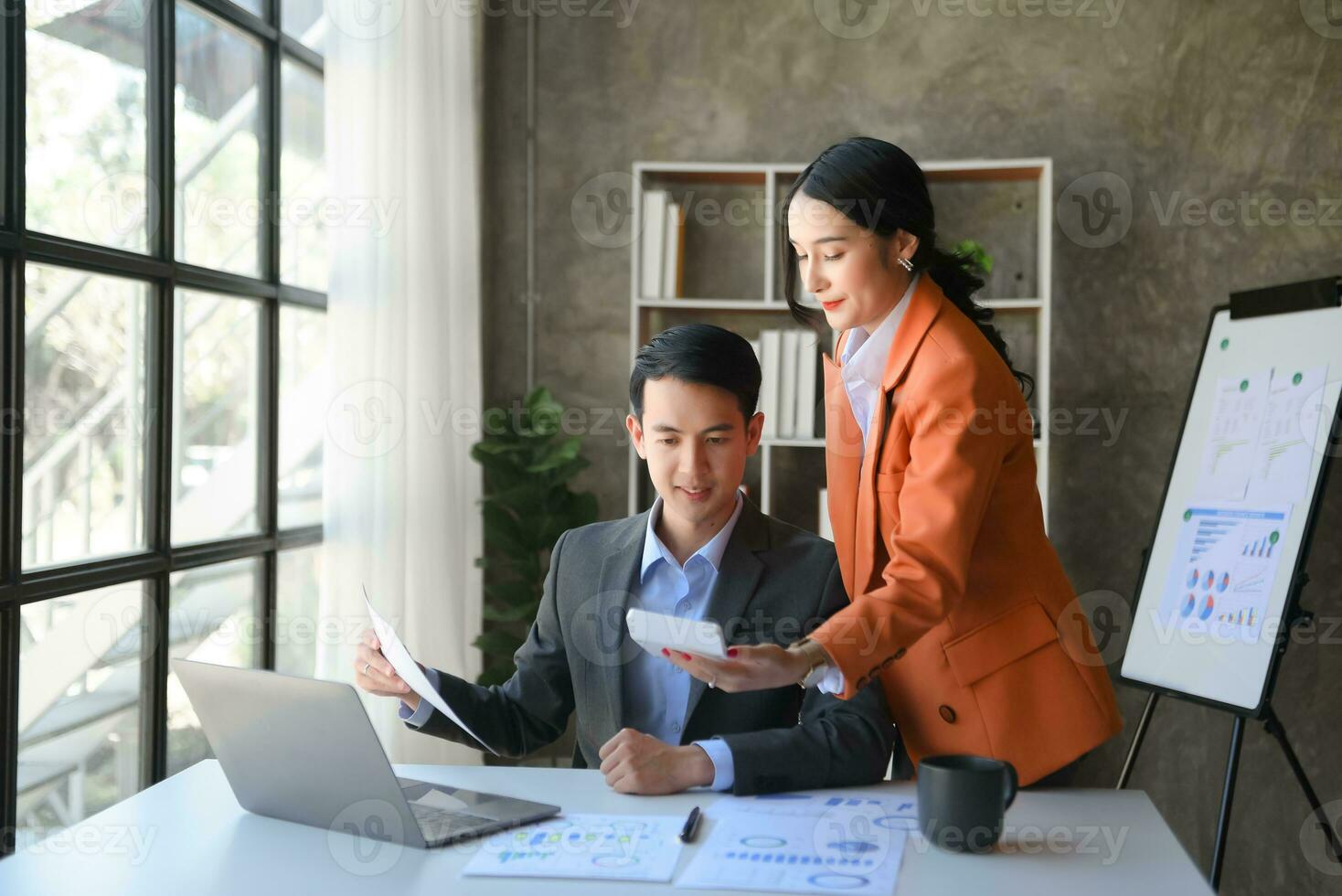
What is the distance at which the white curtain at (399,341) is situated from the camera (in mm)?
3086

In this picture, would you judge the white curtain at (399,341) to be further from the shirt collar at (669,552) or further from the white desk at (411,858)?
the white desk at (411,858)

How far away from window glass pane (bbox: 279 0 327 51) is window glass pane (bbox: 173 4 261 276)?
19cm

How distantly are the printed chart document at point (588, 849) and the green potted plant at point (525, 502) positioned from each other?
81.5 inches

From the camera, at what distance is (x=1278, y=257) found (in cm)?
363

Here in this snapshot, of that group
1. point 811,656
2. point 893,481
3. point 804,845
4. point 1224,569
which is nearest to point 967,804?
point 804,845

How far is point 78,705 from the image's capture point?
Result: 2.39 m

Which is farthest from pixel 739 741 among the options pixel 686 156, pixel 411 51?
pixel 686 156

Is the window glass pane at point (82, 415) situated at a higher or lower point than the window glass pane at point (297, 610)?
higher

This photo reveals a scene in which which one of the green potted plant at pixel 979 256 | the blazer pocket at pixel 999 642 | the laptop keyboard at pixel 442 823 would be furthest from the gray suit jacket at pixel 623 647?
the green potted plant at pixel 979 256

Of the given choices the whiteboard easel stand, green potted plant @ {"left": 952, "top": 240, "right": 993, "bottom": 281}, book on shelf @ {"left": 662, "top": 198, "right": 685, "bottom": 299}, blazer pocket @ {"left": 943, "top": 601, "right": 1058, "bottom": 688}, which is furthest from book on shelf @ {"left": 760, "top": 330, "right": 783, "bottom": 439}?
blazer pocket @ {"left": 943, "top": 601, "right": 1058, "bottom": 688}

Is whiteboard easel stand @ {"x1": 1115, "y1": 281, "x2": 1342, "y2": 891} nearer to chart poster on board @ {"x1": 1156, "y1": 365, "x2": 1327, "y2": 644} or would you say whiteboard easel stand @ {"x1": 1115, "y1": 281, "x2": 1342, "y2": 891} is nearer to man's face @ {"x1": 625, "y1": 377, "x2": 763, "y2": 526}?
chart poster on board @ {"x1": 1156, "y1": 365, "x2": 1327, "y2": 644}

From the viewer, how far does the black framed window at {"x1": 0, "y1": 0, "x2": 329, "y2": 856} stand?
2.17m

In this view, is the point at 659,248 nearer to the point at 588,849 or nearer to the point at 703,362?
the point at 703,362

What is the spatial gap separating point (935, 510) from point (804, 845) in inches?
19.5
